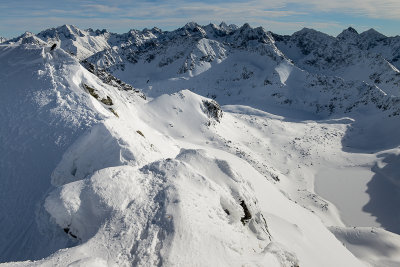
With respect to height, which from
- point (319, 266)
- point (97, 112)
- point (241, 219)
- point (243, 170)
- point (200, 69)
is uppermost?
point (97, 112)

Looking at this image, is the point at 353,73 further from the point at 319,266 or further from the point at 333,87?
the point at 319,266

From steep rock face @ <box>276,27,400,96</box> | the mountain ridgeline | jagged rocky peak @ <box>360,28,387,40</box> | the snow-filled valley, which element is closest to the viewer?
the snow-filled valley

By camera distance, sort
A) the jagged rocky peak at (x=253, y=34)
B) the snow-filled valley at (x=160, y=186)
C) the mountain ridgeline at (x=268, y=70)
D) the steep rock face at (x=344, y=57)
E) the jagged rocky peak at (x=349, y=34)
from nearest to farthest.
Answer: the snow-filled valley at (x=160, y=186) → the mountain ridgeline at (x=268, y=70) → the steep rock face at (x=344, y=57) → the jagged rocky peak at (x=253, y=34) → the jagged rocky peak at (x=349, y=34)

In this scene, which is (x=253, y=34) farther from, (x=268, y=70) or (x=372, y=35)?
(x=372, y=35)

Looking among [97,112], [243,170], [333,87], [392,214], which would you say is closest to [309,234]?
[243,170]

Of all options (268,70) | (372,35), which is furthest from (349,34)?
(268,70)

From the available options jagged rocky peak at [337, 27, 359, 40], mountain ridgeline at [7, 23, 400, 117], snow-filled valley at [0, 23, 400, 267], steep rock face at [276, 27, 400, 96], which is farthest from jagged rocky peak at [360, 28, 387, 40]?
snow-filled valley at [0, 23, 400, 267]

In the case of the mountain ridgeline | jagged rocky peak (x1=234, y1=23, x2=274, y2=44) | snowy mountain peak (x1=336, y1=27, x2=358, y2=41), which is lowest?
the mountain ridgeline

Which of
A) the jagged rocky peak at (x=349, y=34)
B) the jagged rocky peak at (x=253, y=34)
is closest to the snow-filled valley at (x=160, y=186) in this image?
the jagged rocky peak at (x=253, y=34)

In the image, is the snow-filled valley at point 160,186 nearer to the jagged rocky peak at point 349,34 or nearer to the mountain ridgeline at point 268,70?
the mountain ridgeline at point 268,70

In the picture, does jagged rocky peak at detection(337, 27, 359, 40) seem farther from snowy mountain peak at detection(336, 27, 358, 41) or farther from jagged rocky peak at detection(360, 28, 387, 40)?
jagged rocky peak at detection(360, 28, 387, 40)

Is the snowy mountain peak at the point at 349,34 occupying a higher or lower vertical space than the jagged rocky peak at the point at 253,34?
higher
